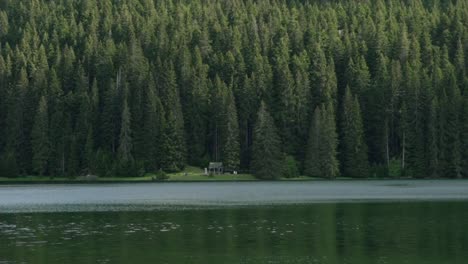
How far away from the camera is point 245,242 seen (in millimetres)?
48125

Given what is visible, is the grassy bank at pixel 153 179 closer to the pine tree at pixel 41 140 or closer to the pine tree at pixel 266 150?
the pine tree at pixel 266 150

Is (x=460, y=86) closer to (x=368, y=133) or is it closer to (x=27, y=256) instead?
Result: (x=368, y=133)

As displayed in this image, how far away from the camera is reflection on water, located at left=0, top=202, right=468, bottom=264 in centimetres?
4216

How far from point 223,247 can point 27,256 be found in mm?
10211

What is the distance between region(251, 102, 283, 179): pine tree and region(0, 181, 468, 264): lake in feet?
220

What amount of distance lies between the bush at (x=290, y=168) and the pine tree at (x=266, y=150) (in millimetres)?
1167

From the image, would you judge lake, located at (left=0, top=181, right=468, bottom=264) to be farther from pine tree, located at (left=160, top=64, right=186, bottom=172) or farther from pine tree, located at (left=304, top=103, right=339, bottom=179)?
pine tree, located at (left=160, top=64, right=186, bottom=172)

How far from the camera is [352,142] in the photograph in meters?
159

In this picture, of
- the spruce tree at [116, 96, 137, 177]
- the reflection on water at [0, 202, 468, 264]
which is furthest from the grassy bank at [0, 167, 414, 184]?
the reflection on water at [0, 202, 468, 264]

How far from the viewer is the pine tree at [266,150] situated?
153 metres

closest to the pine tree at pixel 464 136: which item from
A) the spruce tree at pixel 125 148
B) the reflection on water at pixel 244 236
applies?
the spruce tree at pixel 125 148

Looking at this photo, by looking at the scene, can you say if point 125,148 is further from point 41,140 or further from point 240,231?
point 240,231

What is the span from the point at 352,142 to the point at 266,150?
17.0 meters

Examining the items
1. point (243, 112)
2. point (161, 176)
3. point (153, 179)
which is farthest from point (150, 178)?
point (243, 112)
